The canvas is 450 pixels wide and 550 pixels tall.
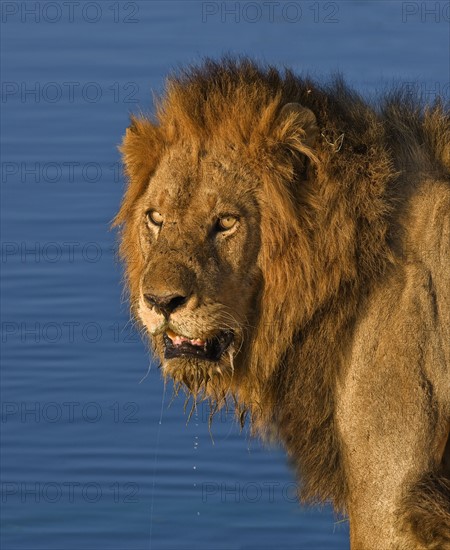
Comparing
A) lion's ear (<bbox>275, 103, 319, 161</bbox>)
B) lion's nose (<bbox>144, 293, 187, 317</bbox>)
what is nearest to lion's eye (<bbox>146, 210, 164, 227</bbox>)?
lion's nose (<bbox>144, 293, 187, 317</bbox>)

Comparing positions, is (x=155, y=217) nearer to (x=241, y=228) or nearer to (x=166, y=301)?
(x=241, y=228)

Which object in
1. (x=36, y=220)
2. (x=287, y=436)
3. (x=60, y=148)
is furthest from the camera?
(x=60, y=148)

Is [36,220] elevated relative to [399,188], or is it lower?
lower

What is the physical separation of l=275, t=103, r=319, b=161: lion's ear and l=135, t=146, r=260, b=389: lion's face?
0.20 metres

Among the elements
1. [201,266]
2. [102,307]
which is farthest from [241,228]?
[102,307]

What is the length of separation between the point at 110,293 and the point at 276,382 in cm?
503

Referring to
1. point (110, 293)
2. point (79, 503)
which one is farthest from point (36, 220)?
point (79, 503)

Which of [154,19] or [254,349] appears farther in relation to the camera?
[154,19]

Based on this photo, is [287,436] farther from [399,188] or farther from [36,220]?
[36,220]

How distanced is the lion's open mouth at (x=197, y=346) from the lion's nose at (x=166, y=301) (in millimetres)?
144

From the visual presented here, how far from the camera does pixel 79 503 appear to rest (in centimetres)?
944

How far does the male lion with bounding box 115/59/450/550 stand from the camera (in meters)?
6.26

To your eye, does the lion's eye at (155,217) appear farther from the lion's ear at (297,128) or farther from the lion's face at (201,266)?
the lion's ear at (297,128)

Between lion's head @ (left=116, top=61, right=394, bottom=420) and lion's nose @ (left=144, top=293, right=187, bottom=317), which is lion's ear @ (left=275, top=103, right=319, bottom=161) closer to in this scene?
lion's head @ (left=116, top=61, right=394, bottom=420)
